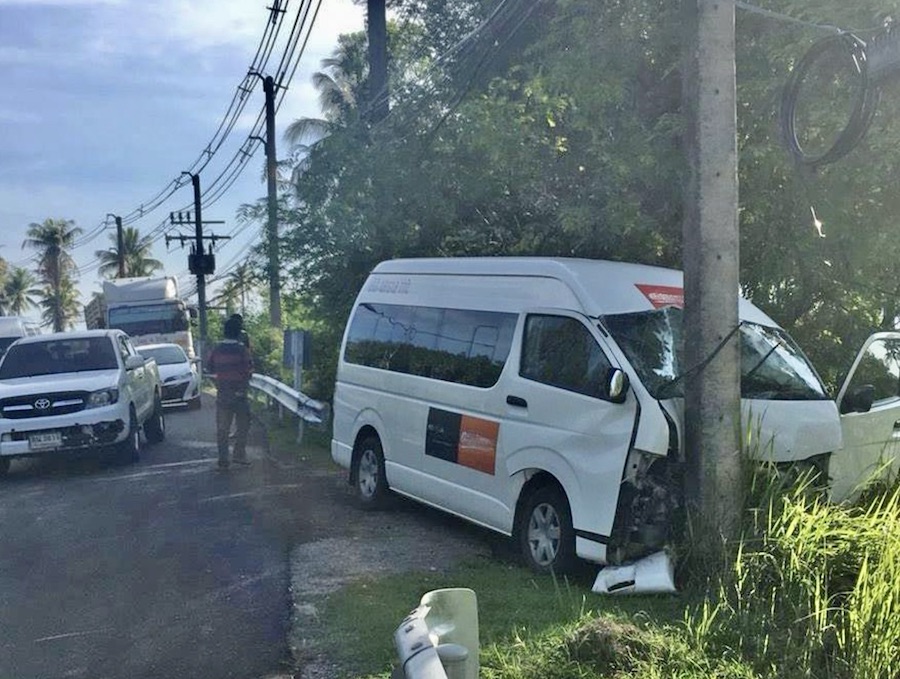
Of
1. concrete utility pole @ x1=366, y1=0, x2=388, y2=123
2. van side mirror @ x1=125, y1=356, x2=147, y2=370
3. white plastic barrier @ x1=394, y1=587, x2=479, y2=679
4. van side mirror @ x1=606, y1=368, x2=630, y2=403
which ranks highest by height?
concrete utility pole @ x1=366, y1=0, x2=388, y2=123

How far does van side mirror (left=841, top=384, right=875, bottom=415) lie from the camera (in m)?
7.45

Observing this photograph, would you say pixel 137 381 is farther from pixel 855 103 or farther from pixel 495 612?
pixel 855 103

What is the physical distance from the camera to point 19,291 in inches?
3282

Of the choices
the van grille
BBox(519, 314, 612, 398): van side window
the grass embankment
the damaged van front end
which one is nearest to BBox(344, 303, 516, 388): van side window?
BBox(519, 314, 612, 398): van side window

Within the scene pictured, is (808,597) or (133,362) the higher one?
(133,362)

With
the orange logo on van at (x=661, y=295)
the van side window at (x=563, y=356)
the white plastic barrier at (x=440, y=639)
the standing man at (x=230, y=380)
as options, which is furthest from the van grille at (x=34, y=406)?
the white plastic barrier at (x=440, y=639)

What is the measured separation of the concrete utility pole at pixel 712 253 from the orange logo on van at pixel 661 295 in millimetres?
739

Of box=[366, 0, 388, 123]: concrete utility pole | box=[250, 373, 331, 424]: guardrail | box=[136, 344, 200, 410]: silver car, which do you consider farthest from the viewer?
box=[136, 344, 200, 410]: silver car

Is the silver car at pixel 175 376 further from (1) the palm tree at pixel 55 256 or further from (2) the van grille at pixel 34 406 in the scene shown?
(1) the palm tree at pixel 55 256

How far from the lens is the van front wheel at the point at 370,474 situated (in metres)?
9.44

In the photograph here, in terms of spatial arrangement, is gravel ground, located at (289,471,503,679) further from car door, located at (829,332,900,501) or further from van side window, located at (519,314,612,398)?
car door, located at (829,332,900,501)

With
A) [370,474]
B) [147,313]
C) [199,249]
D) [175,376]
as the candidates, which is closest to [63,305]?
[199,249]

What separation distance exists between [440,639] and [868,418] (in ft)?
17.8

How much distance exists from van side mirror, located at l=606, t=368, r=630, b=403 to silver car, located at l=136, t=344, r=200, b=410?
16.8 meters
